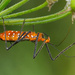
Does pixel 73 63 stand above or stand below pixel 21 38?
below

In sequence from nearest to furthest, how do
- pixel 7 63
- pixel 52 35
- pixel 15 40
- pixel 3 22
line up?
pixel 3 22 < pixel 15 40 < pixel 7 63 < pixel 52 35

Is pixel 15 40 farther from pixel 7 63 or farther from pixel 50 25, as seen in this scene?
pixel 50 25

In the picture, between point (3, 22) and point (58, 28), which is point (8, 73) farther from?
point (3, 22)

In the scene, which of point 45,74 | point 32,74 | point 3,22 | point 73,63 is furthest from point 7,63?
point 3,22

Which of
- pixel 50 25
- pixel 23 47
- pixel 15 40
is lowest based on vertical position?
pixel 23 47

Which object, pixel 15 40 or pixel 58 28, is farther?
pixel 58 28

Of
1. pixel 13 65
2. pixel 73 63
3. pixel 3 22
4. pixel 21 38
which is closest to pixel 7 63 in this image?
pixel 13 65

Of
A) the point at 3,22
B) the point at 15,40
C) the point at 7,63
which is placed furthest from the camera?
the point at 7,63
